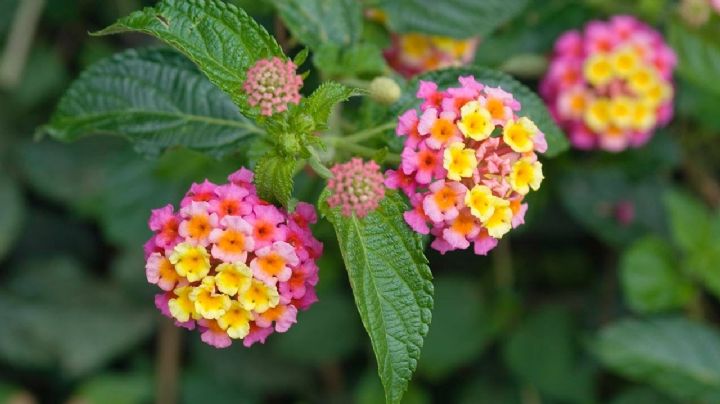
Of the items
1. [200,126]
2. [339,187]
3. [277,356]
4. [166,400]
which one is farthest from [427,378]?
[339,187]

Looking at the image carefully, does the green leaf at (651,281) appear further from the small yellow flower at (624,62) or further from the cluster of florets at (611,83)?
the small yellow flower at (624,62)

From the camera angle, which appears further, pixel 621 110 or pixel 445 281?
pixel 445 281

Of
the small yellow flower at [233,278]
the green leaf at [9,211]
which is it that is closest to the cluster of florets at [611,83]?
the small yellow flower at [233,278]

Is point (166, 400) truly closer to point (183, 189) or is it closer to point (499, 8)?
point (183, 189)

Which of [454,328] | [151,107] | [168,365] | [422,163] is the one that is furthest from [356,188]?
[168,365]

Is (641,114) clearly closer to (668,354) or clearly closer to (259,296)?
(668,354)

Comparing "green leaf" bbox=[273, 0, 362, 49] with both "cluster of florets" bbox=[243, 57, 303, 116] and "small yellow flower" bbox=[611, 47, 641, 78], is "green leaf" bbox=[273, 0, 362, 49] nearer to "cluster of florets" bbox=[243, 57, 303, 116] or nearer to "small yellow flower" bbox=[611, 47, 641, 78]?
"cluster of florets" bbox=[243, 57, 303, 116]
